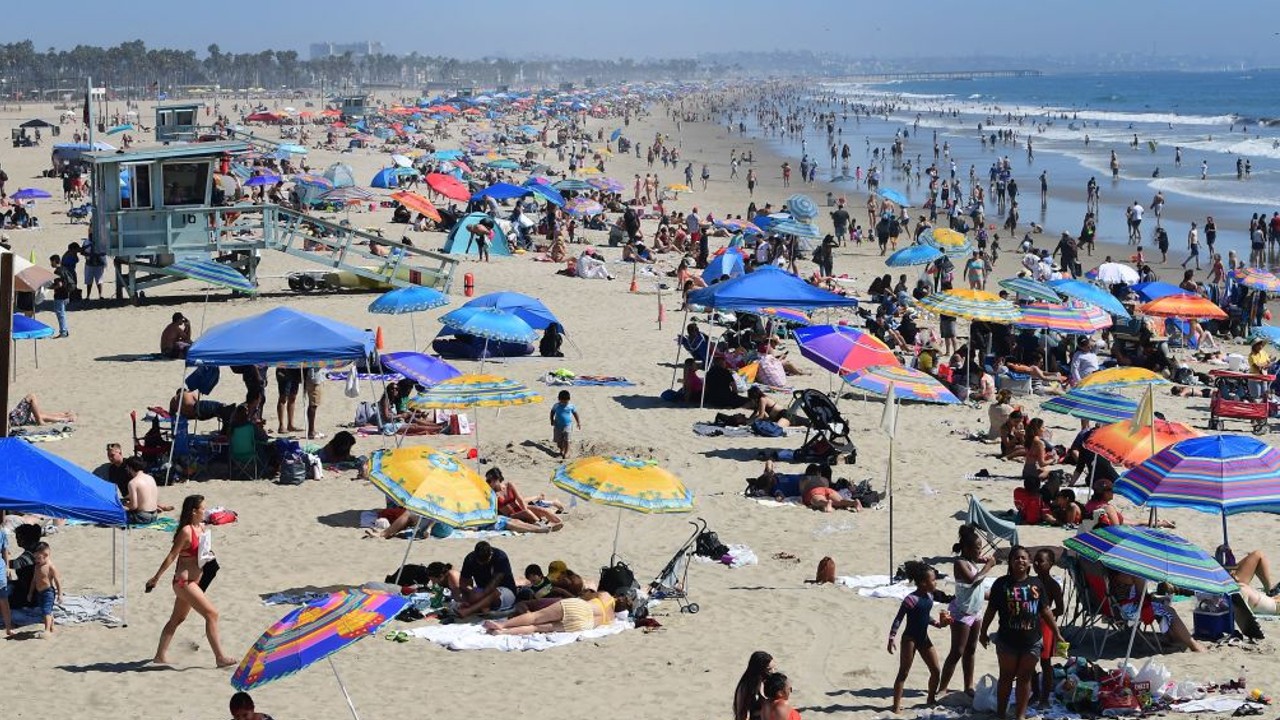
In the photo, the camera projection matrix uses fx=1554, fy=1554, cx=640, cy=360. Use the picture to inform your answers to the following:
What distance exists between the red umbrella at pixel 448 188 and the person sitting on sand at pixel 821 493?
816 inches

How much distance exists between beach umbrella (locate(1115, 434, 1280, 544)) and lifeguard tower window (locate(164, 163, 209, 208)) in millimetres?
17057

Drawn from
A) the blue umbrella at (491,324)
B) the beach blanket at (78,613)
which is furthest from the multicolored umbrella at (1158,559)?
the blue umbrella at (491,324)

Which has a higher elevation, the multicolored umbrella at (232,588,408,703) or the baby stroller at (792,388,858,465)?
the multicolored umbrella at (232,588,408,703)

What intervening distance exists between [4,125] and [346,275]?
2321 inches

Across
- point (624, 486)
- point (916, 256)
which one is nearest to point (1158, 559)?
point (624, 486)

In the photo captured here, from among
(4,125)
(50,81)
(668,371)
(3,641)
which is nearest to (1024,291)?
(668,371)

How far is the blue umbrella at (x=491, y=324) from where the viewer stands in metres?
18.0

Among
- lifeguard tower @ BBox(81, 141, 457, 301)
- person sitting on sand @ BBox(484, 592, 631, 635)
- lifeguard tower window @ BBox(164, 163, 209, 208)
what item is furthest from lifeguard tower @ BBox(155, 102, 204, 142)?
person sitting on sand @ BBox(484, 592, 631, 635)

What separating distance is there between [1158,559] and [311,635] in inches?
200

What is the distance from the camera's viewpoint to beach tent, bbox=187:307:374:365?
14.4 m

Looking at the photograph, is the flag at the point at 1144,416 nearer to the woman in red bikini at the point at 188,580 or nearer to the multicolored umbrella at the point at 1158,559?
the multicolored umbrella at the point at 1158,559

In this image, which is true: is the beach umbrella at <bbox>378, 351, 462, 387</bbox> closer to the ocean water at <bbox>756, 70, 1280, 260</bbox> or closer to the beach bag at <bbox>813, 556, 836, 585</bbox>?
the beach bag at <bbox>813, 556, 836, 585</bbox>

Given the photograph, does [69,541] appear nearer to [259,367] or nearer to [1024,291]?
[259,367]

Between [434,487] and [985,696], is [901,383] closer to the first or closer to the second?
[434,487]
